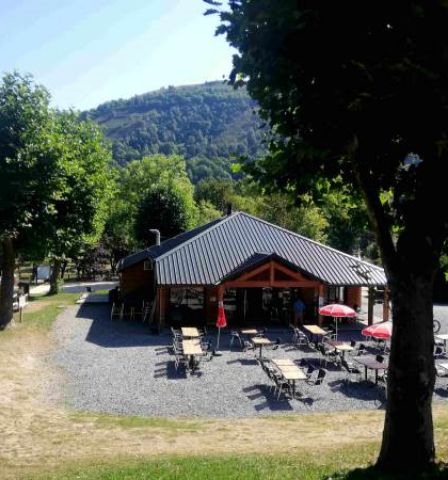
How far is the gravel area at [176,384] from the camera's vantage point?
1580cm

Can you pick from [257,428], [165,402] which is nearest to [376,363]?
[257,428]

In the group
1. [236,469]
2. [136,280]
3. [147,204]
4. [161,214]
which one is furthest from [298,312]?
[147,204]

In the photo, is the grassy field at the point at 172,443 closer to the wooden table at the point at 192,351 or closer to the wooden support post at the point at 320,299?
the wooden table at the point at 192,351

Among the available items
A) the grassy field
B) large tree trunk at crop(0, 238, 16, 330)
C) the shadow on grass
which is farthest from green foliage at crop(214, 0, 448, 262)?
large tree trunk at crop(0, 238, 16, 330)

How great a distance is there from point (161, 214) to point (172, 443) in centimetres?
4056

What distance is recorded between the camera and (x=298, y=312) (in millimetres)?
27359

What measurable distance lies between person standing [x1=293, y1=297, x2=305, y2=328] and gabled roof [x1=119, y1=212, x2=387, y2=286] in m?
1.67

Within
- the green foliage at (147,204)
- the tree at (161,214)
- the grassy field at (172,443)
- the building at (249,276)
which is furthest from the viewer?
the green foliage at (147,204)

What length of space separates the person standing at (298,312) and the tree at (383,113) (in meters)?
18.3

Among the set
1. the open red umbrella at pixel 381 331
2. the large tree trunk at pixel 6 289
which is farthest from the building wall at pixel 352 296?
the large tree trunk at pixel 6 289

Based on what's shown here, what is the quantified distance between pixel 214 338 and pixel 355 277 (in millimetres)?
8735

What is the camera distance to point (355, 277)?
1107 inches

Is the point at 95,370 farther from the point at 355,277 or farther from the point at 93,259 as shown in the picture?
the point at 93,259

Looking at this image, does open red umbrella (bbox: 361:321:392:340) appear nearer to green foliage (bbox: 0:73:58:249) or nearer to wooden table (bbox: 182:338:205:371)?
wooden table (bbox: 182:338:205:371)
